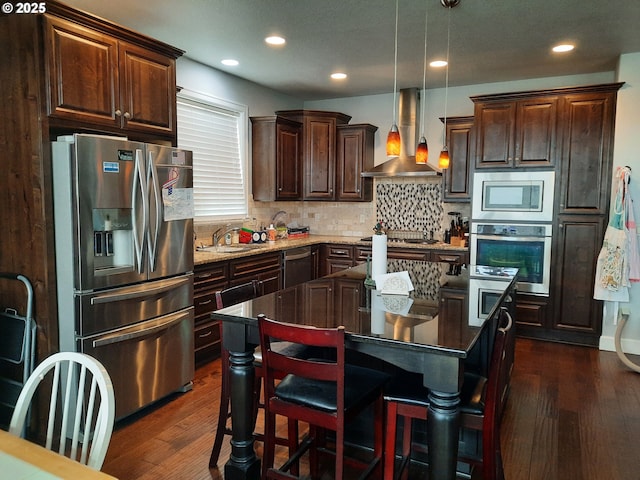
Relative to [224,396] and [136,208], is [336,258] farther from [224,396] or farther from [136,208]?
[224,396]

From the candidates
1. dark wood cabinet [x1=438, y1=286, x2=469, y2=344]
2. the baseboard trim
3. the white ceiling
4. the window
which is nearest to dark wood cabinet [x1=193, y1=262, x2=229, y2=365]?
the window

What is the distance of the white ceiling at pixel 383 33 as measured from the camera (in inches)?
126

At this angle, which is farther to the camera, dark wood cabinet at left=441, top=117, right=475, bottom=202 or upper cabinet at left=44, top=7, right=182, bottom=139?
dark wood cabinet at left=441, top=117, right=475, bottom=202

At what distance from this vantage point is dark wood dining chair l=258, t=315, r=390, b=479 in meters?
1.73

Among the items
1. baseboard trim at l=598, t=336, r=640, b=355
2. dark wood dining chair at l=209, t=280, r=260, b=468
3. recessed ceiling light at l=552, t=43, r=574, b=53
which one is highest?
recessed ceiling light at l=552, t=43, r=574, b=53

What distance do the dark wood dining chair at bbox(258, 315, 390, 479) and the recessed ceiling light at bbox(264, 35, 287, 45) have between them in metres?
2.78

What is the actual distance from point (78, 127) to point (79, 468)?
218 cm

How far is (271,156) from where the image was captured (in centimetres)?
545

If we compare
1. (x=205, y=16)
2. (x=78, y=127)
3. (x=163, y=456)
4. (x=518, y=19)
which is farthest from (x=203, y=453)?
(x=518, y=19)

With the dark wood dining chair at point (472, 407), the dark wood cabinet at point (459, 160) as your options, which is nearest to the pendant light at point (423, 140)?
the dark wood cabinet at point (459, 160)

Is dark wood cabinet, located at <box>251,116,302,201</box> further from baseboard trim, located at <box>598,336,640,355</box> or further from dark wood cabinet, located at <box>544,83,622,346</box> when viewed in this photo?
baseboard trim, located at <box>598,336,640,355</box>

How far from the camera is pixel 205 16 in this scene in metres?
3.38

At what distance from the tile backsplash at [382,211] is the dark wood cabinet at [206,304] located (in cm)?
141

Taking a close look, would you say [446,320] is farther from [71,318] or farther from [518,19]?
[518,19]
